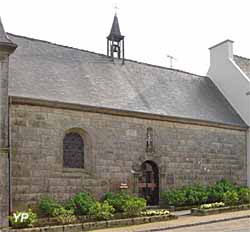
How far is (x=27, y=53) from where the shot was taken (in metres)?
20.5

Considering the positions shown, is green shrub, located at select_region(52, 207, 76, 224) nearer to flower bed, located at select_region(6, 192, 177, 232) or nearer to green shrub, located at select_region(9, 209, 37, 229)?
flower bed, located at select_region(6, 192, 177, 232)

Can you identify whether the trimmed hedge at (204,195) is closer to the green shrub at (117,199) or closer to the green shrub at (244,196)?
the green shrub at (244,196)

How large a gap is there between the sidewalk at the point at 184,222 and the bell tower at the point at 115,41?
1034 centimetres

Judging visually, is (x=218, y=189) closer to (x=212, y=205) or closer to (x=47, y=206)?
(x=212, y=205)

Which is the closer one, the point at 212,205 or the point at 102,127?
the point at 102,127

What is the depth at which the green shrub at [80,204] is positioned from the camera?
1675 centimetres

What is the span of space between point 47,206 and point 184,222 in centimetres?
499

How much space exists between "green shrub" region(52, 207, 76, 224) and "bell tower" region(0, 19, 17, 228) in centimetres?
167

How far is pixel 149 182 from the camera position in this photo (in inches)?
818

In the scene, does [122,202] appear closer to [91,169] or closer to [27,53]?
[91,169]

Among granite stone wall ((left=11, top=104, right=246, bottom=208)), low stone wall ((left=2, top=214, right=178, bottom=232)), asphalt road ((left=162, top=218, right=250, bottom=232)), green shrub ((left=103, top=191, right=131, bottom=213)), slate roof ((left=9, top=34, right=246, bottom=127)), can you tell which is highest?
slate roof ((left=9, top=34, right=246, bottom=127))

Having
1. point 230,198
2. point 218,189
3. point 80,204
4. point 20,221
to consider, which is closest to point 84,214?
point 80,204

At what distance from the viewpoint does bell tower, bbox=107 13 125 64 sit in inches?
984

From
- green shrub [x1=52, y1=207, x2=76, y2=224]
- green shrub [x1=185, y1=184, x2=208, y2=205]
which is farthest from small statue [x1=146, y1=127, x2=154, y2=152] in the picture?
green shrub [x1=52, y1=207, x2=76, y2=224]
